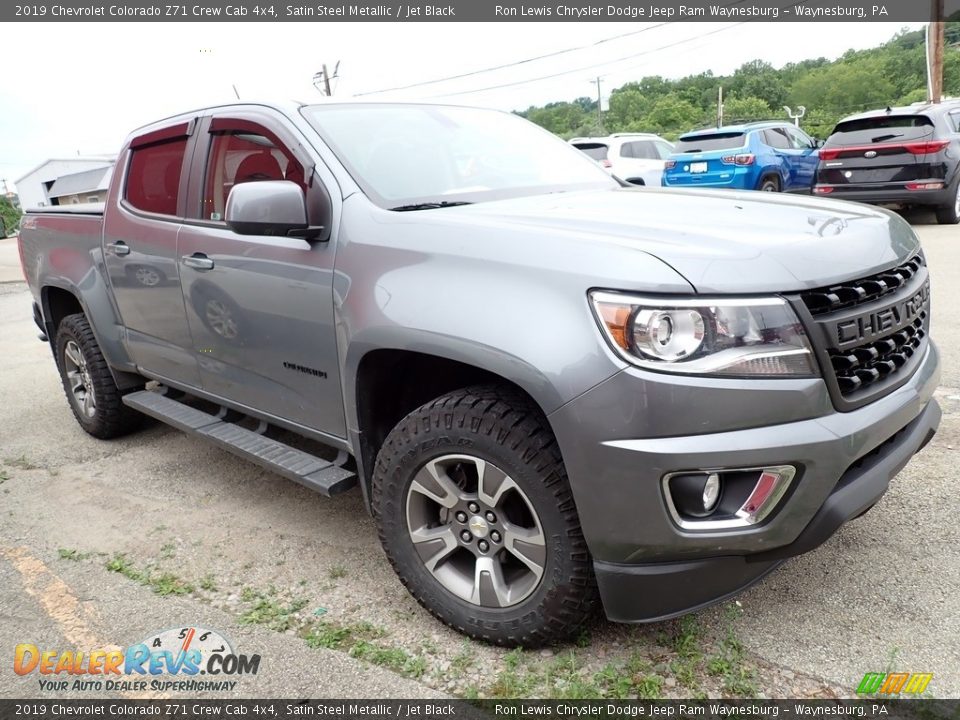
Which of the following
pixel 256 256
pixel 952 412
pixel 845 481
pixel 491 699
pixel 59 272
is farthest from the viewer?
pixel 59 272

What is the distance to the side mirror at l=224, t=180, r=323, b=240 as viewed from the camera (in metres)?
2.59

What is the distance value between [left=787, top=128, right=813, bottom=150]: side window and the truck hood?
39.9ft

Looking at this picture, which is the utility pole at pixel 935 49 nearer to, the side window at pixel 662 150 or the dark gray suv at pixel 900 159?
the side window at pixel 662 150

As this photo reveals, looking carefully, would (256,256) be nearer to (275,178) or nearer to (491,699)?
(275,178)

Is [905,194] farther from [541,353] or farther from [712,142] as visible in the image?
[541,353]

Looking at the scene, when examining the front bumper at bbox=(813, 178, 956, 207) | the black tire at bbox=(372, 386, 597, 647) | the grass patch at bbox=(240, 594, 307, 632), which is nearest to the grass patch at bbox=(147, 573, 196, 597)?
the grass patch at bbox=(240, 594, 307, 632)

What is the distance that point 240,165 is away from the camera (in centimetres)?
334

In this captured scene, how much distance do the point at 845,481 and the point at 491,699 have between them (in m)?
1.19

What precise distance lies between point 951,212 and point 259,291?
11.0 m

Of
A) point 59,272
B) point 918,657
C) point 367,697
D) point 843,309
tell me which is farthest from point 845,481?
point 59,272

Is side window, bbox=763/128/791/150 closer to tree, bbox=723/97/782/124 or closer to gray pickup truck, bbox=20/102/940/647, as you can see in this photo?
gray pickup truck, bbox=20/102/940/647

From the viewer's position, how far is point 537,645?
7.74 feet

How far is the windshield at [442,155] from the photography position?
9.42 ft

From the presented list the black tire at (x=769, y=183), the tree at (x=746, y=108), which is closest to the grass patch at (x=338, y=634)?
the black tire at (x=769, y=183)
